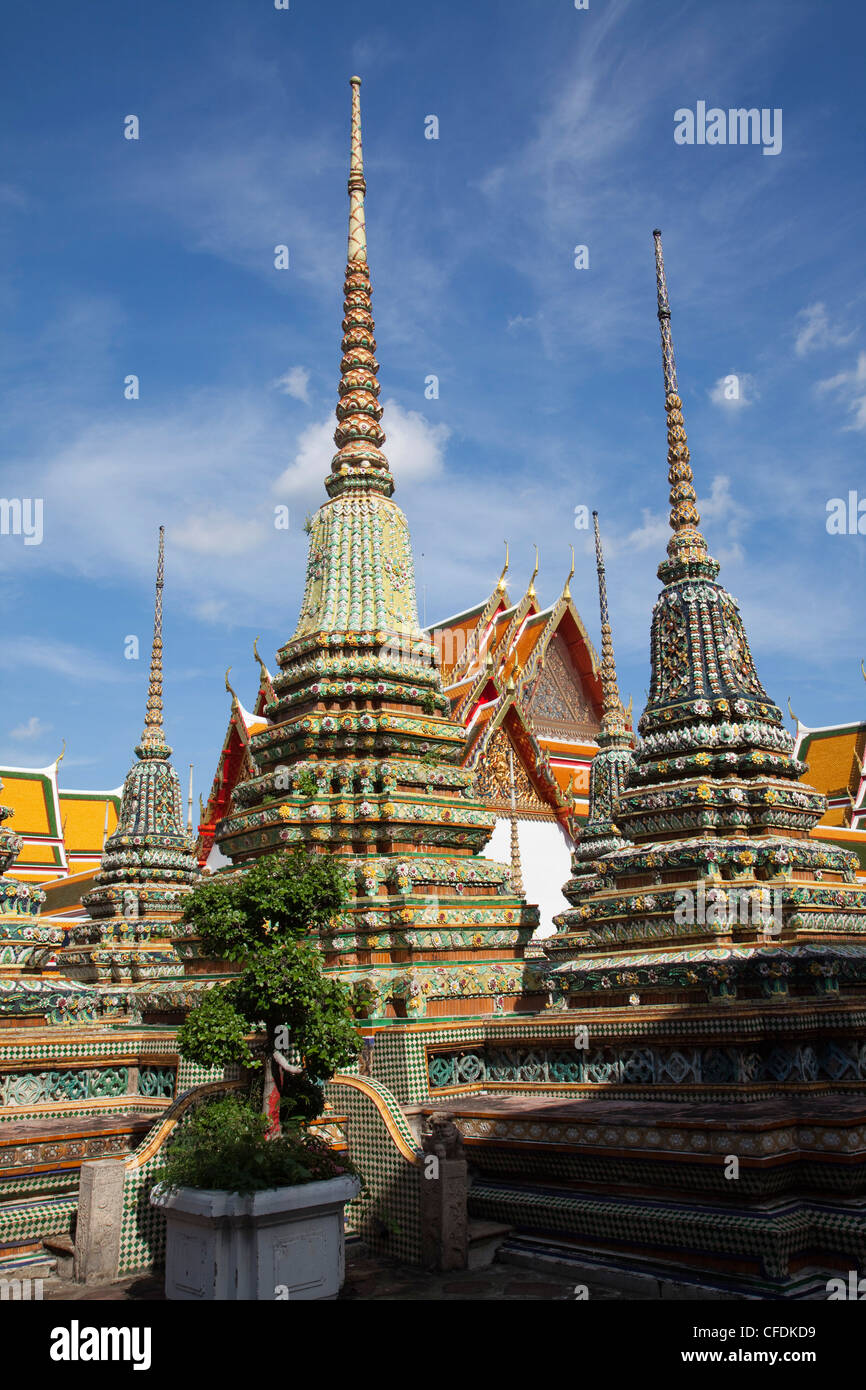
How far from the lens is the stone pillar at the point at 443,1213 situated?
636cm

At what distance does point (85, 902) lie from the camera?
55.8ft

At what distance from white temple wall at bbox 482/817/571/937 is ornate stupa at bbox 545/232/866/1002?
11.7 meters

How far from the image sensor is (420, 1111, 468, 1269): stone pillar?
20.9 feet

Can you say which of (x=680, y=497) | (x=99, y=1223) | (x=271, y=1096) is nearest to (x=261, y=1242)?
(x=271, y=1096)

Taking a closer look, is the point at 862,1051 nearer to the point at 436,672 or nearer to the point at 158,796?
the point at 436,672

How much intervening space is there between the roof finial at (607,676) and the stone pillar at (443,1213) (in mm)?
12722

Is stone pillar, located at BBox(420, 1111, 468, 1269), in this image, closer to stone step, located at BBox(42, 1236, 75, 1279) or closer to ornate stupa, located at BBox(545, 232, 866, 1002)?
stone step, located at BBox(42, 1236, 75, 1279)

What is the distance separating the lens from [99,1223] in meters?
6.47

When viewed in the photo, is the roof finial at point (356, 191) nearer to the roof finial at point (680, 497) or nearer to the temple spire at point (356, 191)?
the temple spire at point (356, 191)

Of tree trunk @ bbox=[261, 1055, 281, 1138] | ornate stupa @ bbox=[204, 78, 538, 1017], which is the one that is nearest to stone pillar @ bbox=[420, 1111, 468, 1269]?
tree trunk @ bbox=[261, 1055, 281, 1138]

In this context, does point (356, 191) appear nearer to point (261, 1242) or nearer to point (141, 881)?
point (141, 881)

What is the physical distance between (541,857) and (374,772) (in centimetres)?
1299

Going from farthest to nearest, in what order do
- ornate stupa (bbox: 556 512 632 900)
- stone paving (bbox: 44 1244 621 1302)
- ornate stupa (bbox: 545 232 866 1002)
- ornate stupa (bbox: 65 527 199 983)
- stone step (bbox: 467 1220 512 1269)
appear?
ornate stupa (bbox: 556 512 632 900) → ornate stupa (bbox: 65 527 199 983) → ornate stupa (bbox: 545 232 866 1002) → stone step (bbox: 467 1220 512 1269) → stone paving (bbox: 44 1244 621 1302)
